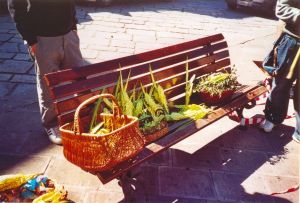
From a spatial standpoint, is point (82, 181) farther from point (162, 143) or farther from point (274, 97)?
point (274, 97)

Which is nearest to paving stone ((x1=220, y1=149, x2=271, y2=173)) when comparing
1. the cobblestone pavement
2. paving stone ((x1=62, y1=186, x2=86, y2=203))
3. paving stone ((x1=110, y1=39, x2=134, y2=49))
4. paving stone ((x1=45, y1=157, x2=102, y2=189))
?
the cobblestone pavement

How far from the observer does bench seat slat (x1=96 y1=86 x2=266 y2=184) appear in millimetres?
2883

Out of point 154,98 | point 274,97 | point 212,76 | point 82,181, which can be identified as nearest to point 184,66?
point 212,76

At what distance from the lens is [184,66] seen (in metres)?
4.23

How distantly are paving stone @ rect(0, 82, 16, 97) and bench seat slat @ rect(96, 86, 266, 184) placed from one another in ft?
9.52

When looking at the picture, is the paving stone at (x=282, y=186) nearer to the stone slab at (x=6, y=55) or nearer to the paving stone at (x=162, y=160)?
the paving stone at (x=162, y=160)

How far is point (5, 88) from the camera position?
526 cm

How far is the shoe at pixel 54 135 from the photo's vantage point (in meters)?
4.08

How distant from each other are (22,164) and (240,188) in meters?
2.36

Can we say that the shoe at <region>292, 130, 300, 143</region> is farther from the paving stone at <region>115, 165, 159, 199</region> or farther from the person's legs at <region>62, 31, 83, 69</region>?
the person's legs at <region>62, 31, 83, 69</region>

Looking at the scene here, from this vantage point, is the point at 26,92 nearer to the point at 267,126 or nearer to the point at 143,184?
the point at 143,184

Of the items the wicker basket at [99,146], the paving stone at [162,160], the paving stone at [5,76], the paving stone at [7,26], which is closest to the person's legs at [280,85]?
the paving stone at [162,160]

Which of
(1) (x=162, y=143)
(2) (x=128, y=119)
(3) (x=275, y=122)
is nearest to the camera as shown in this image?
(2) (x=128, y=119)

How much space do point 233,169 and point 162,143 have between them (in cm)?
108
